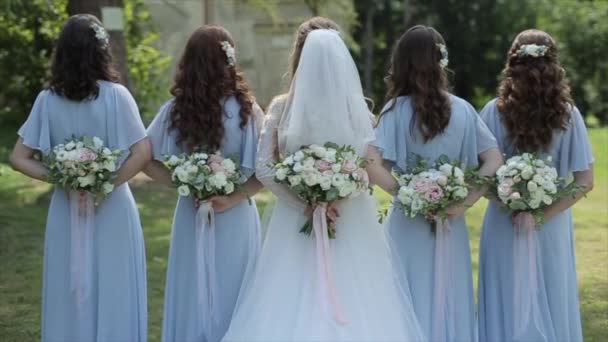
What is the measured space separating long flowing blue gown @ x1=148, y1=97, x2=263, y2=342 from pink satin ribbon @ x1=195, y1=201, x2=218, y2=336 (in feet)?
0.09

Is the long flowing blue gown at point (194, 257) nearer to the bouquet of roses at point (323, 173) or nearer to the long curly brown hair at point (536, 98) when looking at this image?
the bouquet of roses at point (323, 173)

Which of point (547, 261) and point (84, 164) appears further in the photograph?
point (547, 261)

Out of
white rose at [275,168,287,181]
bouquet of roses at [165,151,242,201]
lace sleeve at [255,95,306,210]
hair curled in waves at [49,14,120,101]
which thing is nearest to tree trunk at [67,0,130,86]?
hair curled in waves at [49,14,120,101]

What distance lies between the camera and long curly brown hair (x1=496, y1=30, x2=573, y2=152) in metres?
6.14

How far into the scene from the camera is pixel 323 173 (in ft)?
18.4

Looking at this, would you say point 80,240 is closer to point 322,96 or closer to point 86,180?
point 86,180

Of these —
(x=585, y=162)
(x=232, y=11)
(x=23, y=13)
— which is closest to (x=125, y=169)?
(x=585, y=162)

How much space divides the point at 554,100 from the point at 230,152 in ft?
6.44

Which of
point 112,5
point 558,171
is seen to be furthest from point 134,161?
point 112,5

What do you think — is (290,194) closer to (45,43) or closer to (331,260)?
(331,260)

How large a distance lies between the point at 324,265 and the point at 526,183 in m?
1.25

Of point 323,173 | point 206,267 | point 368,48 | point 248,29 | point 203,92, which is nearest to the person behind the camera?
point 323,173

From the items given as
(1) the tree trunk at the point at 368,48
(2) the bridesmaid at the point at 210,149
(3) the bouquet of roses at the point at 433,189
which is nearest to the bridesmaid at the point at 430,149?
(3) the bouquet of roses at the point at 433,189

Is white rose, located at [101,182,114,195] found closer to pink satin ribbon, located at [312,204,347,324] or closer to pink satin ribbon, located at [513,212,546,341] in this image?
pink satin ribbon, located at [312,204,347,324]
